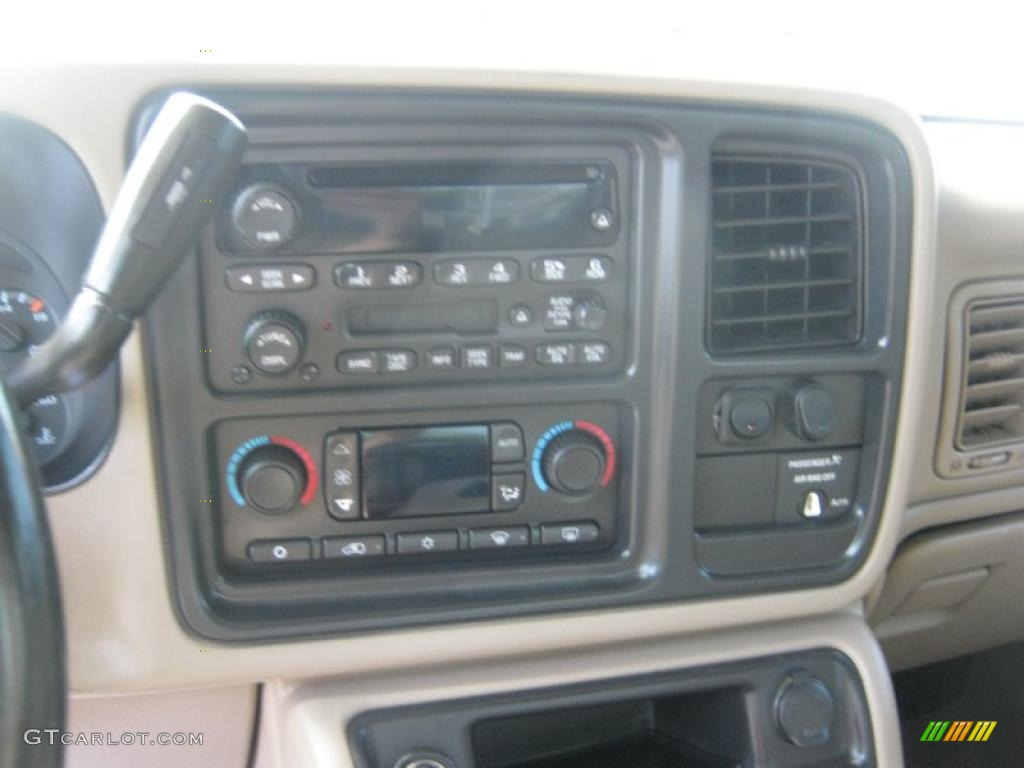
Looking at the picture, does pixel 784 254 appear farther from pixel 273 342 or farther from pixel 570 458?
pixel 273 342

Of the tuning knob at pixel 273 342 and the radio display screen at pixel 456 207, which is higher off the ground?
the radio display screen at pixel 456 207

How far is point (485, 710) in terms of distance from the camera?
801mm

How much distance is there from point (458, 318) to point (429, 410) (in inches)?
2.8

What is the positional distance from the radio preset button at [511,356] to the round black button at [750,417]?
18 cm

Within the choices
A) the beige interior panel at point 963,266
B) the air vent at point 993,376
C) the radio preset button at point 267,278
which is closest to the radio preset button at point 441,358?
the radio preset button at point 267,278

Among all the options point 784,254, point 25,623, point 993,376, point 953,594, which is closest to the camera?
point 25,623

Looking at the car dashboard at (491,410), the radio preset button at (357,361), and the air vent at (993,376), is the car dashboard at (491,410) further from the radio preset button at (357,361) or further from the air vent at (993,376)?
the air vent at (993,376)

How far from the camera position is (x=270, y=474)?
0.71 meters

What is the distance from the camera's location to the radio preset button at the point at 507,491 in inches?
30.1

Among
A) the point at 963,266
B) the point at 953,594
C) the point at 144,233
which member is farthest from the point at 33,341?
the point at 953,594

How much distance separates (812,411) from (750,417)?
0.05m

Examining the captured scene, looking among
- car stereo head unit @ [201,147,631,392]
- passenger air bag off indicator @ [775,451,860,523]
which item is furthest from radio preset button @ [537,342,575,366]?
passenger air bag off indicator @ [775,451,860,523]

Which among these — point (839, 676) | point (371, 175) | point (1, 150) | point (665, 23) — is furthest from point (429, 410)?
point (665, 23)

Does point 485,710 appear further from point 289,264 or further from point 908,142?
point 908,142
